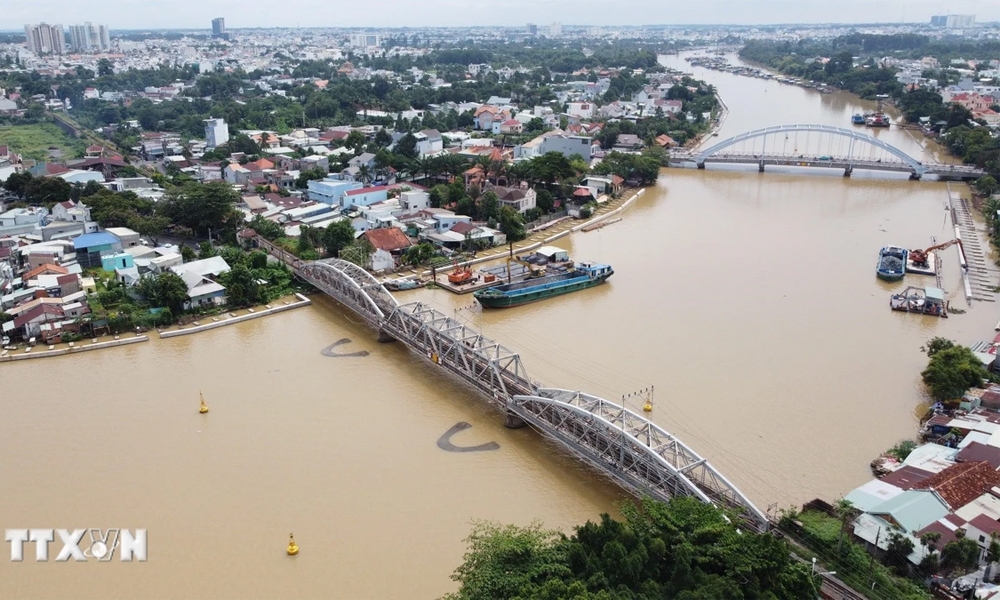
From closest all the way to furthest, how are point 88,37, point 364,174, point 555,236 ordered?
point 555,236 → point 364,174 → point 88,37

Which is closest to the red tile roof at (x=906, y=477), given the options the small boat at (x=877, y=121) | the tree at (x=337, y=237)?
the tree at (x=337, y=237)

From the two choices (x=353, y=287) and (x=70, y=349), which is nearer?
(x=70, y=349)

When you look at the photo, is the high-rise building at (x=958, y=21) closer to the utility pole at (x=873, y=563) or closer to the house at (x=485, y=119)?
the house at (x=485, y=119)

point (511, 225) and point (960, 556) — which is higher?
point (511, 225)

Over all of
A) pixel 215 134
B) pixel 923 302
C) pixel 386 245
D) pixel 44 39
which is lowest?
pixel 923 302

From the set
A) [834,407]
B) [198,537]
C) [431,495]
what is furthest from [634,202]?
[198,537]

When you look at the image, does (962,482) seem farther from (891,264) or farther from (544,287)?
(891,264)

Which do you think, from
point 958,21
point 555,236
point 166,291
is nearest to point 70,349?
point 166,291

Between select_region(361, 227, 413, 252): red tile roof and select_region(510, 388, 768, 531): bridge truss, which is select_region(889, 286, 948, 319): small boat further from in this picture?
select_region(361, 227, 413, 252): red tile roof
